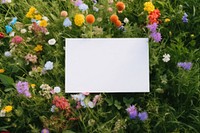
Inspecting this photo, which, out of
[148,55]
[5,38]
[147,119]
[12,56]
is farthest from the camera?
[5,38]

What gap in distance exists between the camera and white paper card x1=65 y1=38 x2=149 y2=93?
5.86 feet

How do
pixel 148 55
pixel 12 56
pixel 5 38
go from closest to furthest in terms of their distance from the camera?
pixel 148 55 < pixel 12 56 < pixel 5 38

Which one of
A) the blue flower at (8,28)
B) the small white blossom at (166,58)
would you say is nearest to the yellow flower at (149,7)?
the small white blossom at (166,58)

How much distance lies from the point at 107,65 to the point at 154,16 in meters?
0.37

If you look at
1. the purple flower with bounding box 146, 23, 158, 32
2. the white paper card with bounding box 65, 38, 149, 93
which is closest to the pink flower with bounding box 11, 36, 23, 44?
the white paper card with bounding box 65, 38, 149, 93

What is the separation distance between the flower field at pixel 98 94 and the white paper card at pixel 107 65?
49 millimetres

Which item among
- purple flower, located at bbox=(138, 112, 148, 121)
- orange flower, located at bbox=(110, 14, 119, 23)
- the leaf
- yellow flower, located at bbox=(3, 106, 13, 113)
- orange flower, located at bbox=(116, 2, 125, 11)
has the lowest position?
purple flower, located at bbox=(138, 112, 148, 121)

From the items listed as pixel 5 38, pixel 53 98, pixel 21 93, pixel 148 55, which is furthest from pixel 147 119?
pixel 5 38

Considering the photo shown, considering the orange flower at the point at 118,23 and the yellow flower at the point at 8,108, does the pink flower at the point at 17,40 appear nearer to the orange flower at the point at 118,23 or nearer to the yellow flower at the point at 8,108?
the yellow flower at the point at 8,108

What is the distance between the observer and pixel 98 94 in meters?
1.84

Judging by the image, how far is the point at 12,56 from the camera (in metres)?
1.99

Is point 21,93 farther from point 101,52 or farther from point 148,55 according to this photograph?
point 148,55

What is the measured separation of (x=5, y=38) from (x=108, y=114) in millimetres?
742

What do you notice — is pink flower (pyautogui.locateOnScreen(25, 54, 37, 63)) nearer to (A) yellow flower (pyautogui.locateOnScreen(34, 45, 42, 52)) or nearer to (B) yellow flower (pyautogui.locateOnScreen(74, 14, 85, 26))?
(A) yellow flower (pyautogui.locateOnScreen(34, 45, 42, 52))
